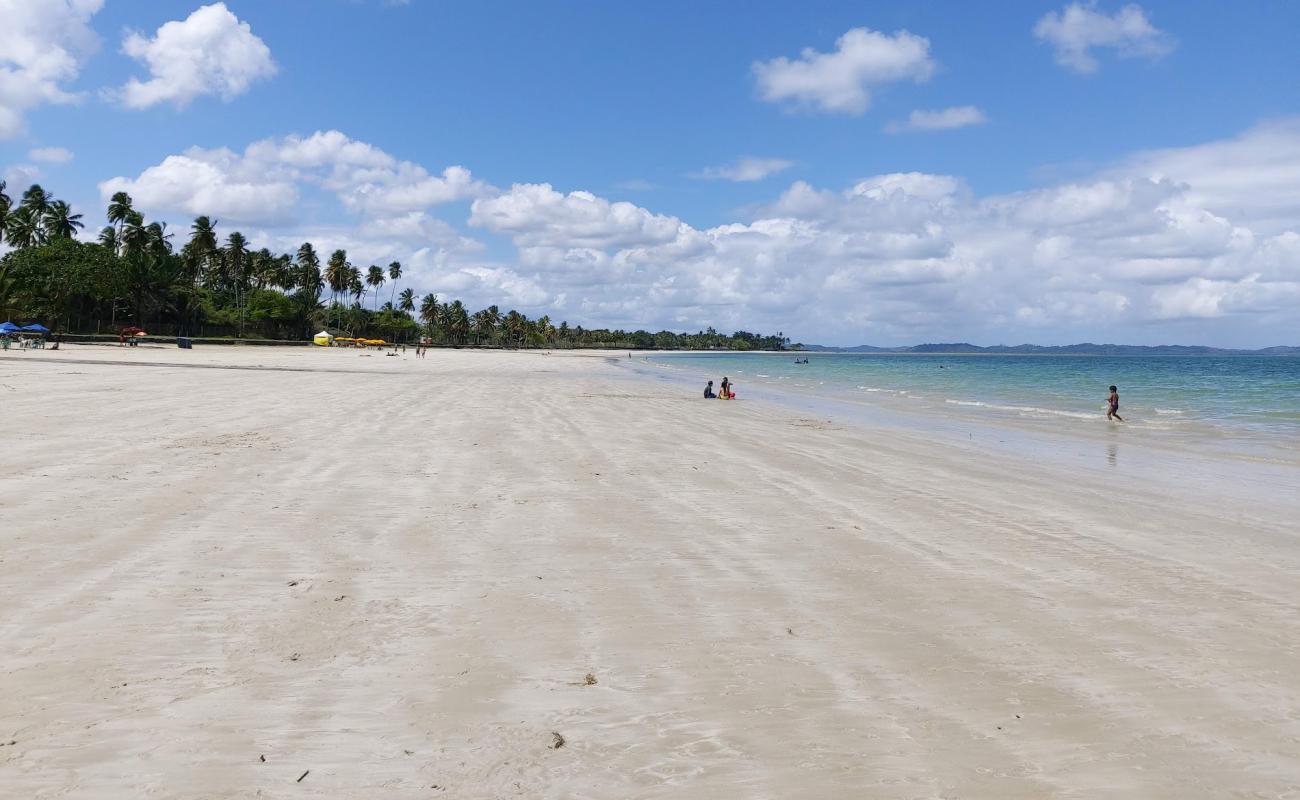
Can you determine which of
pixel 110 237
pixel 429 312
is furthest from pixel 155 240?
pixel 429 312

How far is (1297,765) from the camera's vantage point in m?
3.42

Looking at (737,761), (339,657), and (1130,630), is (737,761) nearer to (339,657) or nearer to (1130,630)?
(339,657)

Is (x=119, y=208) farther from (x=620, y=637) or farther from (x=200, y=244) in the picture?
(x=620, y=637)

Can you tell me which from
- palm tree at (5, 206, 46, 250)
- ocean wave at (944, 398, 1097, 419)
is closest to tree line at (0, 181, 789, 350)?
palm tree at (5, 206, 46, 250)

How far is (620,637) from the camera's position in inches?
186

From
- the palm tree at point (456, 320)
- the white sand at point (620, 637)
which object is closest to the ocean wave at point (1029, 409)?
the white sand at point (620, 637)

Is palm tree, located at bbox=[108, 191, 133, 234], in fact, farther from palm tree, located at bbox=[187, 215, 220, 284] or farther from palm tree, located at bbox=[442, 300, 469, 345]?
palm tree, located at bbox=[442, 300, 469, 345]

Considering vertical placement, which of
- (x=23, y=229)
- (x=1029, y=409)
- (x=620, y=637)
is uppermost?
(x=23, y=229)

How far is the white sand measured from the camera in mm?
3273

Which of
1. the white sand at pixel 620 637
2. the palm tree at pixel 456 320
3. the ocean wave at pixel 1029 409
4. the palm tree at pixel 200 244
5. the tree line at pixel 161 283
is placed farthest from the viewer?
the palm tree at pixel 456 320

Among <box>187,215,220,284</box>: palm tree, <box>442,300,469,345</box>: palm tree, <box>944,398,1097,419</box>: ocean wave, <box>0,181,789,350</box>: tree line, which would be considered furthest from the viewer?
<box>442,300,469,345</box>: palm tree

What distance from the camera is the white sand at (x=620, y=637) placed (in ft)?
10.7

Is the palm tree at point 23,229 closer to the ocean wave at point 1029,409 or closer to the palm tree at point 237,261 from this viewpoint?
the palm tree at point 237,261

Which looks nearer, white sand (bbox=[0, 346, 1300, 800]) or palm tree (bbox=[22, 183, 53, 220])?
white sand (bbox=[0, 346, 1300, 800])
